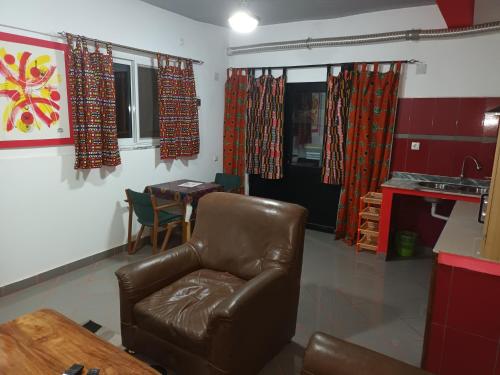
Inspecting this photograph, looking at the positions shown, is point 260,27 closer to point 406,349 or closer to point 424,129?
point 424,129

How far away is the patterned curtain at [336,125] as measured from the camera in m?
4.26

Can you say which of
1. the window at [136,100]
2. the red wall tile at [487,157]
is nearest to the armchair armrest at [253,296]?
the window at [136,100]

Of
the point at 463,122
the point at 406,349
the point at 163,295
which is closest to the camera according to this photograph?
the point at 163,295

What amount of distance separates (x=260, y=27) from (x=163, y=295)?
161 inches

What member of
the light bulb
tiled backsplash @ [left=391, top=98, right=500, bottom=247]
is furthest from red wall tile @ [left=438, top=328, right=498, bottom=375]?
the light bulb

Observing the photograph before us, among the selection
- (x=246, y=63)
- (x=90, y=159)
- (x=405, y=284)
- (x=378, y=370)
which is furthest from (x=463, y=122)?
(x=90, y=159)

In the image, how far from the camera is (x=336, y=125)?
436 cm

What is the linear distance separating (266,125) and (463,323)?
11.5 ft

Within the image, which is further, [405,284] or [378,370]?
[405,284]

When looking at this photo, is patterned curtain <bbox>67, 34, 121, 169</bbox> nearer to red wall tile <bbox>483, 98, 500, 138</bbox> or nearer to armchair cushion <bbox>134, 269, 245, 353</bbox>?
armchair cushion <bbox>134, 269, 245, 353</bbox>

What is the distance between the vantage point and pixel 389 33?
394 cm

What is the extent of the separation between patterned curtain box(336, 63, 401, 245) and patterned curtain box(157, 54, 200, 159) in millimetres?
1991

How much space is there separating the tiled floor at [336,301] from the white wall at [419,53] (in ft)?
6.48

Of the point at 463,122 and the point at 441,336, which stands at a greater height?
the point at 463,122
